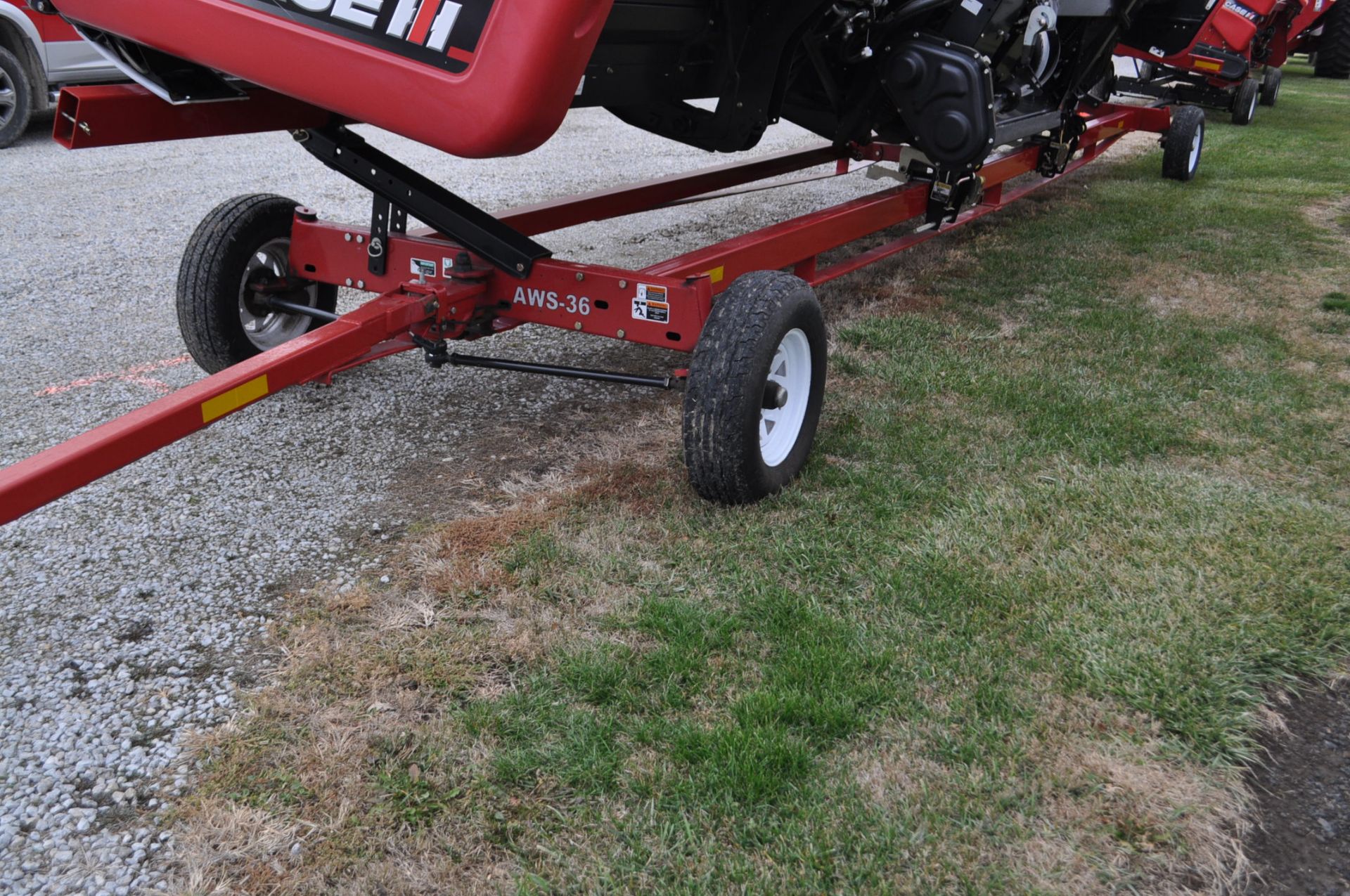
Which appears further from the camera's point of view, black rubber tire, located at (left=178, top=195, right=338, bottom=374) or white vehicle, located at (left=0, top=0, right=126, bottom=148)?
white vehicle, located at (left=0, top=0, right=126, bottom=148)

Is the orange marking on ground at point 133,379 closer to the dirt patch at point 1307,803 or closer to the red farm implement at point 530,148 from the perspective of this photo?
the red farm implement at point 530,148

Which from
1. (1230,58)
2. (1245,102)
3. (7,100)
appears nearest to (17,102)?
(7,100)

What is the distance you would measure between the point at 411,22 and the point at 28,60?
7731 millimetres

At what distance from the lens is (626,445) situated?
364cm

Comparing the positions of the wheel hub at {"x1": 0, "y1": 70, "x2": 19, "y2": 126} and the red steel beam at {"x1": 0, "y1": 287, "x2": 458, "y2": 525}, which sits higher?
the wheel hub at {"x1": 0, "y1": 70, "x2": 19, "y2": 126}

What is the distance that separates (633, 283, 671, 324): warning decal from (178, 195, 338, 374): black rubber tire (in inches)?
58.8

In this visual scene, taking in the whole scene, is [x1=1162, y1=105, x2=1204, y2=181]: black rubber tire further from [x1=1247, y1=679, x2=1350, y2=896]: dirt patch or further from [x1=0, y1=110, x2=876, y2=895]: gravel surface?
[x1=1247, y1=679, x2=1350, y2=896]: dirt patch

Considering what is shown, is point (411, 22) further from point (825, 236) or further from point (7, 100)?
point (7, 100)

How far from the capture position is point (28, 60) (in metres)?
8.22

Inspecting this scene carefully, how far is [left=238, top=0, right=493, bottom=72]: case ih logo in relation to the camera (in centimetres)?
236

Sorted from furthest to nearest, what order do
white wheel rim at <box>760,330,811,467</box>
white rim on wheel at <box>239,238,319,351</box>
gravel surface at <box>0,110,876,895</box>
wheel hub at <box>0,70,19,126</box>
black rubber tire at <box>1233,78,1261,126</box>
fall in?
1. black rubber tire at <box>1233,78,1261,126</box>
2. wheel hub at <box>0,70,19,126</box>
3. white rim on wheel at <box>239,238,319,351</box>
4. white wheel rim at <box>760,330,811,467</box>
5. gravel surface at <box>0,110,876,895</box>

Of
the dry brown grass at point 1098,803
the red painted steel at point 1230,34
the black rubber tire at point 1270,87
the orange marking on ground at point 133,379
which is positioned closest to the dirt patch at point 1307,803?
the dry brown grass at point 1098,803

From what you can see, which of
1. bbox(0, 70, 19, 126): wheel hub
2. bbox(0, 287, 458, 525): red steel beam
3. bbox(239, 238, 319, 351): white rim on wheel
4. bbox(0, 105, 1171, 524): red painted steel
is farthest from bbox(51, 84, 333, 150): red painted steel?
bbox(0, 70, 19, 126): wheel hub

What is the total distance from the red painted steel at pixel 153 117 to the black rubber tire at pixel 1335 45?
1660 centimetres
